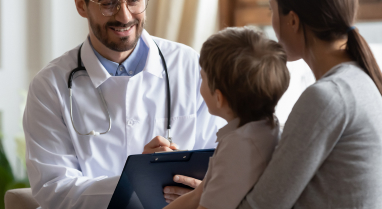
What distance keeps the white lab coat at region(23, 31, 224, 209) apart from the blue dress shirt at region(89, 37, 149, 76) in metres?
0.07

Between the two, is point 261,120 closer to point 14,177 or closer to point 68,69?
point 68,69

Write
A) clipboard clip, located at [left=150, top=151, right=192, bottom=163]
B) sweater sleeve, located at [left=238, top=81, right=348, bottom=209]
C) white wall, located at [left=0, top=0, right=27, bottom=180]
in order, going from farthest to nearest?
white wall, located at [left=0, top=0, right=27, bottom=180] < clipboard clip, located at [left=150, top=151, right=192, bottom=163] < sweater sleeve, located at [left=238, top=81, right=348, bottom=209]

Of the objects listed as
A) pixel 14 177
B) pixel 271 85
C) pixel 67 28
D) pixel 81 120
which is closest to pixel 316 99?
pixel 271 85

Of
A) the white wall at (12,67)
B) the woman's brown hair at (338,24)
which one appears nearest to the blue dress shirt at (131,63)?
the woman's brown hair at (338,24)

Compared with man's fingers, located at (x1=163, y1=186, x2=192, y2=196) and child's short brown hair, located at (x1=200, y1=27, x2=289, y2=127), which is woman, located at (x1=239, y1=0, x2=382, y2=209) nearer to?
child's short brown hair, located at (x1=200, y1=27, x2=289, y2=127)

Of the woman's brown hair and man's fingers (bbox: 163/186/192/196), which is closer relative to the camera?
the woman's brown hair

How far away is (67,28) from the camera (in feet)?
8.55

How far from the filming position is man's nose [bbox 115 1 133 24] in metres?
1.58

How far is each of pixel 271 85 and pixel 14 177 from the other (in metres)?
2.23

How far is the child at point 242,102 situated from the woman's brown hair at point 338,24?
99mm

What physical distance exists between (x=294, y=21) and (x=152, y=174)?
566 millimetres

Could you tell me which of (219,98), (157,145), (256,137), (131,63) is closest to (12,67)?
(131,63)

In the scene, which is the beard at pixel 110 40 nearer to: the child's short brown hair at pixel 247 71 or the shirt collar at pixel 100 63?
the shirt collar at pixel 100 63

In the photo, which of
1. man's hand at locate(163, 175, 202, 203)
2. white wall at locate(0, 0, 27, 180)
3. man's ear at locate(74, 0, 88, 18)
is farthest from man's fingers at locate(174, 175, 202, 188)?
white wall at locate(0, 0, 27, 180)
